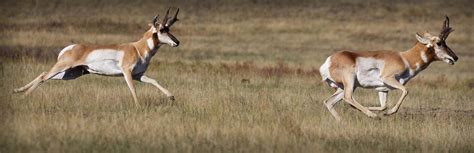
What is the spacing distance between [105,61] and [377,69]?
4334mm

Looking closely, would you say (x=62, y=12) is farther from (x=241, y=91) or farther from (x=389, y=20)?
(x=241, y=91)

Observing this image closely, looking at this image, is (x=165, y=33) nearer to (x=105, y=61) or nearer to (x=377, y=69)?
(x=105, y=61)

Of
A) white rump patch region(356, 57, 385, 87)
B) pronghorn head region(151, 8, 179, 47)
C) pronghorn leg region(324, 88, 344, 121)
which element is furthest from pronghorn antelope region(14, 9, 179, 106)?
white rump patch region(356, 57, 385, 87)

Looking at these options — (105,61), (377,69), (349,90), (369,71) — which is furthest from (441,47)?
(105,61)

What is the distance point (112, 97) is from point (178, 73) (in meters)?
6.75

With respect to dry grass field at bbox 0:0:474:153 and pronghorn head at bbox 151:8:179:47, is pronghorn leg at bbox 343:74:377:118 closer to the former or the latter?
dry grass field at bbox 0:0:474:153

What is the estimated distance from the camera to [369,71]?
566 inches

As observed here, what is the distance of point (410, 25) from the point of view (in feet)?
178

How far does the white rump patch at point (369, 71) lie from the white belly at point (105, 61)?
12.6 feet

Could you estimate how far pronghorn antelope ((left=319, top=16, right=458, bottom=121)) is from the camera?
14.0 meters

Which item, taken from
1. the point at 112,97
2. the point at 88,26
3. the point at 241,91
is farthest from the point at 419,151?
the point at 88,26

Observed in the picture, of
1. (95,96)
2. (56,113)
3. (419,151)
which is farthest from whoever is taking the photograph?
(95,96)

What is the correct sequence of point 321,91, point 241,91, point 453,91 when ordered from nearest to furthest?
point 241,91
point 321,91
point 453,91

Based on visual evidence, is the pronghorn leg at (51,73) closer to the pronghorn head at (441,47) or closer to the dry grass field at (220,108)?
the dry grass field at (220,108)
